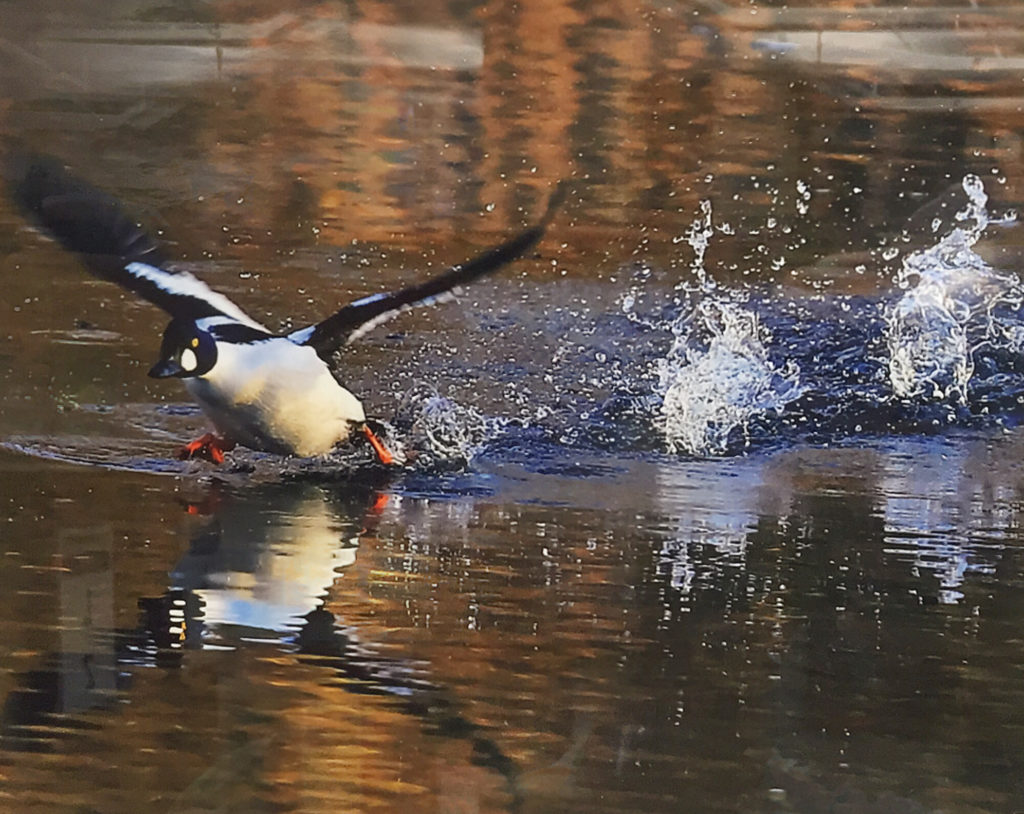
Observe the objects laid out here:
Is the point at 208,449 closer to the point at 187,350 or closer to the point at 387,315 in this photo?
the point at 187,350

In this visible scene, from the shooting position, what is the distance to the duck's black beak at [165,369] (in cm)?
108

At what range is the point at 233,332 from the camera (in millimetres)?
1081

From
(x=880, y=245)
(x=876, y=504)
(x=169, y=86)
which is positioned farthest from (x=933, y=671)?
(x=169, y=86)

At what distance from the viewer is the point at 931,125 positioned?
1.08 m

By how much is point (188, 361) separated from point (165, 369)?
23mm

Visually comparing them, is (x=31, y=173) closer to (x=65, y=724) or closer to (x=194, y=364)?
(x=194, y=364)

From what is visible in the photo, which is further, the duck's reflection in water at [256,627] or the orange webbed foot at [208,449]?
the orange webbed foot at [208,449]

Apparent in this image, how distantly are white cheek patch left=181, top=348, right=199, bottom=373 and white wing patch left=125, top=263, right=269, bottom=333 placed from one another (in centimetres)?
5

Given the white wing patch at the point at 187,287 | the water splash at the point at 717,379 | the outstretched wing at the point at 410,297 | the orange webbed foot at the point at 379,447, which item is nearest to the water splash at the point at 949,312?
the water splash at the point at 717,379

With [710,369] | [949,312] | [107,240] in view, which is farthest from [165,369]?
[949,312]

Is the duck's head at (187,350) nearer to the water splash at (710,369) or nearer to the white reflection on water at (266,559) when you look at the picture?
the white reflection on water at (266,559)

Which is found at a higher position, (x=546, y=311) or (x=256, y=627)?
(x=546, y=311)

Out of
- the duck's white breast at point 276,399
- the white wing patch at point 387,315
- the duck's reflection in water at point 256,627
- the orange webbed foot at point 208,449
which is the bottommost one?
the duck's reflection in water at point 256,627

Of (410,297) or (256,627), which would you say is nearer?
(256,627)
